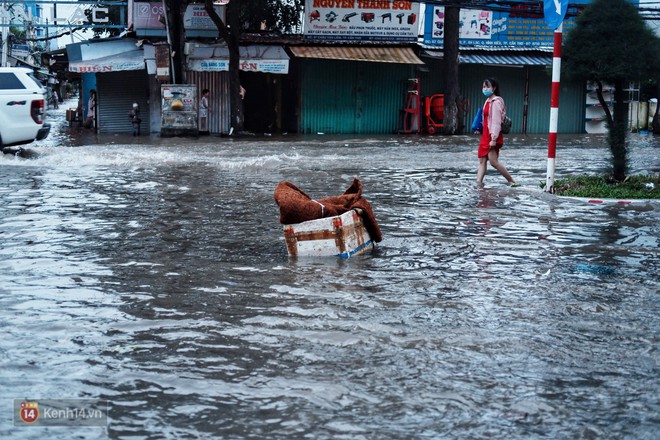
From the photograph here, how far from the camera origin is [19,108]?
685 inches

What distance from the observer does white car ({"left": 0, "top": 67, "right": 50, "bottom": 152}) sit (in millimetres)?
17234

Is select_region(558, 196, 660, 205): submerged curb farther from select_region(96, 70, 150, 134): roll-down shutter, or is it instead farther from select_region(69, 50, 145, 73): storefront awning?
select_region(96, 70, 150, 134): roll-down shutter

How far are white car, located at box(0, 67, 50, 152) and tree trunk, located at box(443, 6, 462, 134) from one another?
Result: 16.3 metres

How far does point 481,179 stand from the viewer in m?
13.9

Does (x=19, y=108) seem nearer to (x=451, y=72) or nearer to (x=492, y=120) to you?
(x=492, y=120)

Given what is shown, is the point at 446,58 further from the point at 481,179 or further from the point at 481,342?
the point at 481,342

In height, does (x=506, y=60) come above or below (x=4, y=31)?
below

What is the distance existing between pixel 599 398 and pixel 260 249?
14.7ft

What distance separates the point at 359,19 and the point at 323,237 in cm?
2472

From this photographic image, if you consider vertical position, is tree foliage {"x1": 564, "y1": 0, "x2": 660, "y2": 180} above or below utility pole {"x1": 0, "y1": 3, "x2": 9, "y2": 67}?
below

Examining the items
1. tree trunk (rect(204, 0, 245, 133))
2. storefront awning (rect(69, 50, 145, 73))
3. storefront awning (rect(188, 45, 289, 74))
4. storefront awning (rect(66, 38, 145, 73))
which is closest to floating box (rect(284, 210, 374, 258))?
tree trunk (rect(204, 0, 245, 133))

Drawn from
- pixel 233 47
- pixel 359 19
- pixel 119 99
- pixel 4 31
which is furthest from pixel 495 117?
pixel 4 31

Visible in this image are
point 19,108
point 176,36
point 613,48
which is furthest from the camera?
point 176,36

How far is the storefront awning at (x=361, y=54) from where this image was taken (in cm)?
3023
